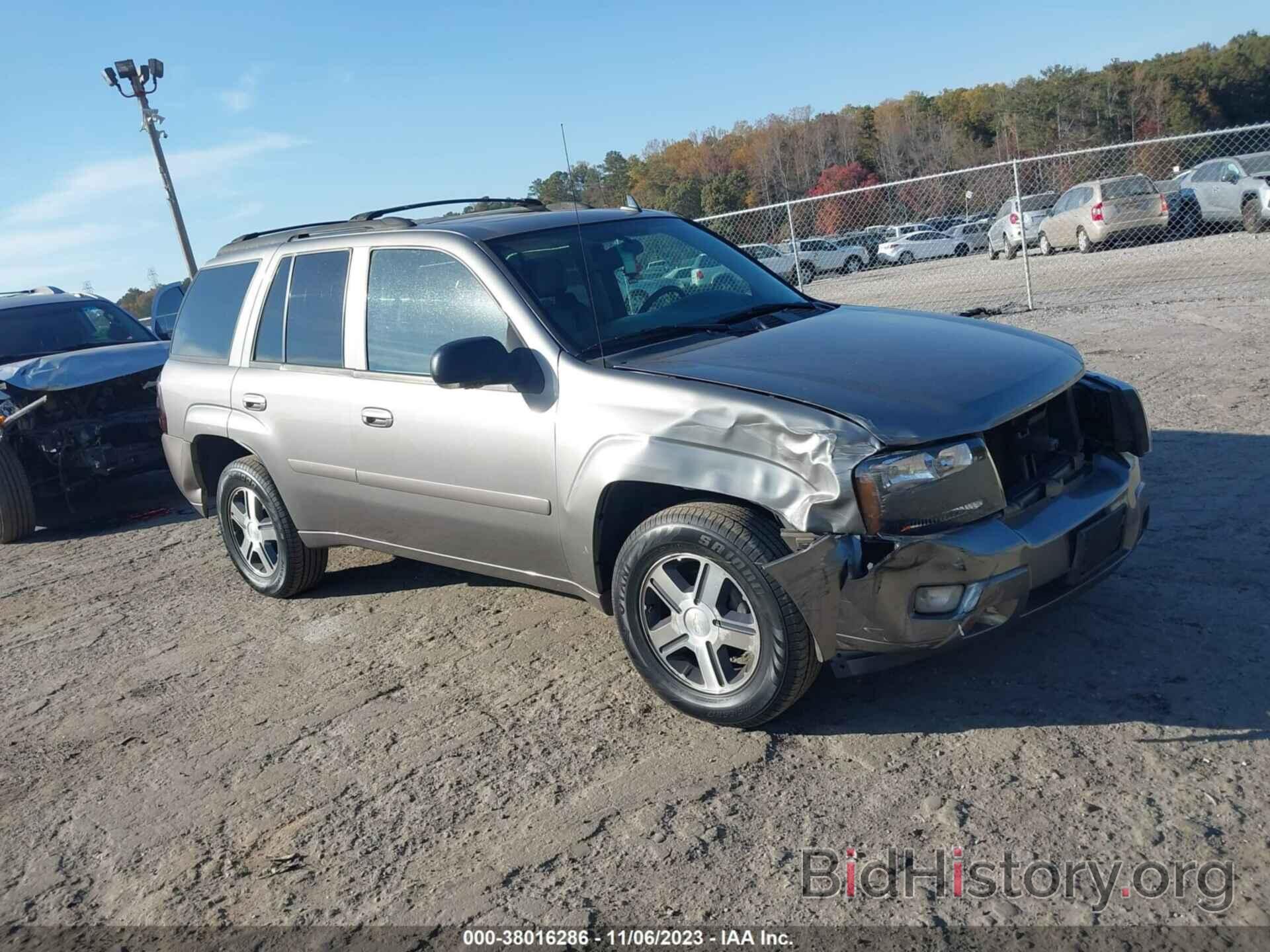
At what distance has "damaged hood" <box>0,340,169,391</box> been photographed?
789 cm

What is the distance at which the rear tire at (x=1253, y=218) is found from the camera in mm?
17938

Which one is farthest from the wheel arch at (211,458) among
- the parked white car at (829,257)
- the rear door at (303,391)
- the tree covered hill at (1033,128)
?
the tree covered hill at (1033,128)

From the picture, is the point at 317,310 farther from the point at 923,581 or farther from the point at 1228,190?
the point at 1228,190

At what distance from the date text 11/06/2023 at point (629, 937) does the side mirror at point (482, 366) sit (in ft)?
6.23

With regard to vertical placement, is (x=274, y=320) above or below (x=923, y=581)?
above

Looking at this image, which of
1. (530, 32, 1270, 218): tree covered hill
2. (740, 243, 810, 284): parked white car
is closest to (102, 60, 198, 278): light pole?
(740, 243, 810, 284): parked white car

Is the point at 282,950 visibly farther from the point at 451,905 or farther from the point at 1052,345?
the point at 1052,345

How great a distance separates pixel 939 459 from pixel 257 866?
94.4 inches

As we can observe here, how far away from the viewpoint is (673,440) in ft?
11.8

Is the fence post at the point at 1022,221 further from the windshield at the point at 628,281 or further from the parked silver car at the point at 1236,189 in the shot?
the parked silver car at the point at 1236,189

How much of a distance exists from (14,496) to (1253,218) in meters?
18.5

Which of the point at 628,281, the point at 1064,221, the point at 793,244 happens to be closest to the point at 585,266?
the point at 628,281

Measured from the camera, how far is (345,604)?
5605 mm

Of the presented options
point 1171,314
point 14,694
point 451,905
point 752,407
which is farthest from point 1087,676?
Result: point 1171,314
